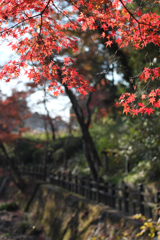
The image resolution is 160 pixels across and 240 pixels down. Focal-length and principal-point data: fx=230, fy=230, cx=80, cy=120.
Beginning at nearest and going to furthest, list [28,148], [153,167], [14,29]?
[14,29]
[153,167]
[28,148]

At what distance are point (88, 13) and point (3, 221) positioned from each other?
802 centimetres

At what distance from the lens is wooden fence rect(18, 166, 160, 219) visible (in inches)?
205

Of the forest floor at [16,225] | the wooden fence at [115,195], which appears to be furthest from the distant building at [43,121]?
the forest floor at [16,225]

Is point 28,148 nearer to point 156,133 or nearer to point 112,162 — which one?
point 112,162

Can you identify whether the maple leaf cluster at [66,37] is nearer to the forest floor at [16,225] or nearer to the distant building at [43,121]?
the forest floor at [16,225]

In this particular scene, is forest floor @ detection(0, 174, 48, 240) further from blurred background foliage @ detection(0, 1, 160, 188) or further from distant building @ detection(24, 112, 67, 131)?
distant building @ detection(24, 112, 67, 131)

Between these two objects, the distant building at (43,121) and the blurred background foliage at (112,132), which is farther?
the distant building at (43,121)

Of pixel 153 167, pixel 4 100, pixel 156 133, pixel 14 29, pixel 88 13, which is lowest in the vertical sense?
pixel 153 167

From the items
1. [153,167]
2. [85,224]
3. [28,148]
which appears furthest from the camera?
[28,148]

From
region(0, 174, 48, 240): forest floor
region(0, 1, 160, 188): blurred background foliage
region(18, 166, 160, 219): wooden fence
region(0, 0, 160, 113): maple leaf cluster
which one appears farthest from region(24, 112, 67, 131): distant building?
region(0, 0, 160, 113): maple leaf cluster

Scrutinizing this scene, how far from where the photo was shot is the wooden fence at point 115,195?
5.20 meters

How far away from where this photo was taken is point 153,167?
6.94 meters

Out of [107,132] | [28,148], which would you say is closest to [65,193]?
[107,132]

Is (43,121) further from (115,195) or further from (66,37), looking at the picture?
(66,37)
